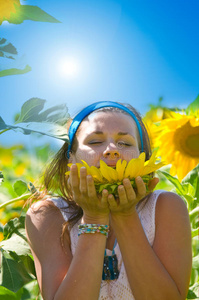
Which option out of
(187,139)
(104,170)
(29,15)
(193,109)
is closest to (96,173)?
(104,170)

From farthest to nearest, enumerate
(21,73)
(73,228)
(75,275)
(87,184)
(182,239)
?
(73,228) → (182,239) → (75,275) → (87,184) → (21,73)

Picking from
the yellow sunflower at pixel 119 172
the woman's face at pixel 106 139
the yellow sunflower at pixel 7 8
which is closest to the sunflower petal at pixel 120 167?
the yellow sunflower at pixel 119 172

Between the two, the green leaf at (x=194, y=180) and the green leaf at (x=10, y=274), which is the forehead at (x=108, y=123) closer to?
the green leaf at (x=194, y=180)

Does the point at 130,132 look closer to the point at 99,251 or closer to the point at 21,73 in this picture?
the point at 99,251

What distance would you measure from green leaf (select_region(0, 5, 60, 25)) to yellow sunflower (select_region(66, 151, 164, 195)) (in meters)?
0.37

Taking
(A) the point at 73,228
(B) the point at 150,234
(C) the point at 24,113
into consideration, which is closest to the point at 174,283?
(B) the point at 150,234

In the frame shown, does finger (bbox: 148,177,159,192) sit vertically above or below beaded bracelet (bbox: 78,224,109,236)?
above

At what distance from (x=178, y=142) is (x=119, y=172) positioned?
1.39 metres

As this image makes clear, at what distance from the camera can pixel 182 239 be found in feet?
4.30

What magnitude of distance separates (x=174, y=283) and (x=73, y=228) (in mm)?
429

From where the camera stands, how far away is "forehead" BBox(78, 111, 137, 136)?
52.0 inches

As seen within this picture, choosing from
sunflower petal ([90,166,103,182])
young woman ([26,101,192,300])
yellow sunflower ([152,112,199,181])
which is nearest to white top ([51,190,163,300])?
young woman ([26,101,192,300])

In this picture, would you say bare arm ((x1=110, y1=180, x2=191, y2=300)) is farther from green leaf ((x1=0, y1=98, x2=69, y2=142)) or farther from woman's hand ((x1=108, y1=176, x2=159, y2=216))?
green leaf ((x1=0, y1=98, x2=69, y2=142))

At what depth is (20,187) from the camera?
5.25ft
